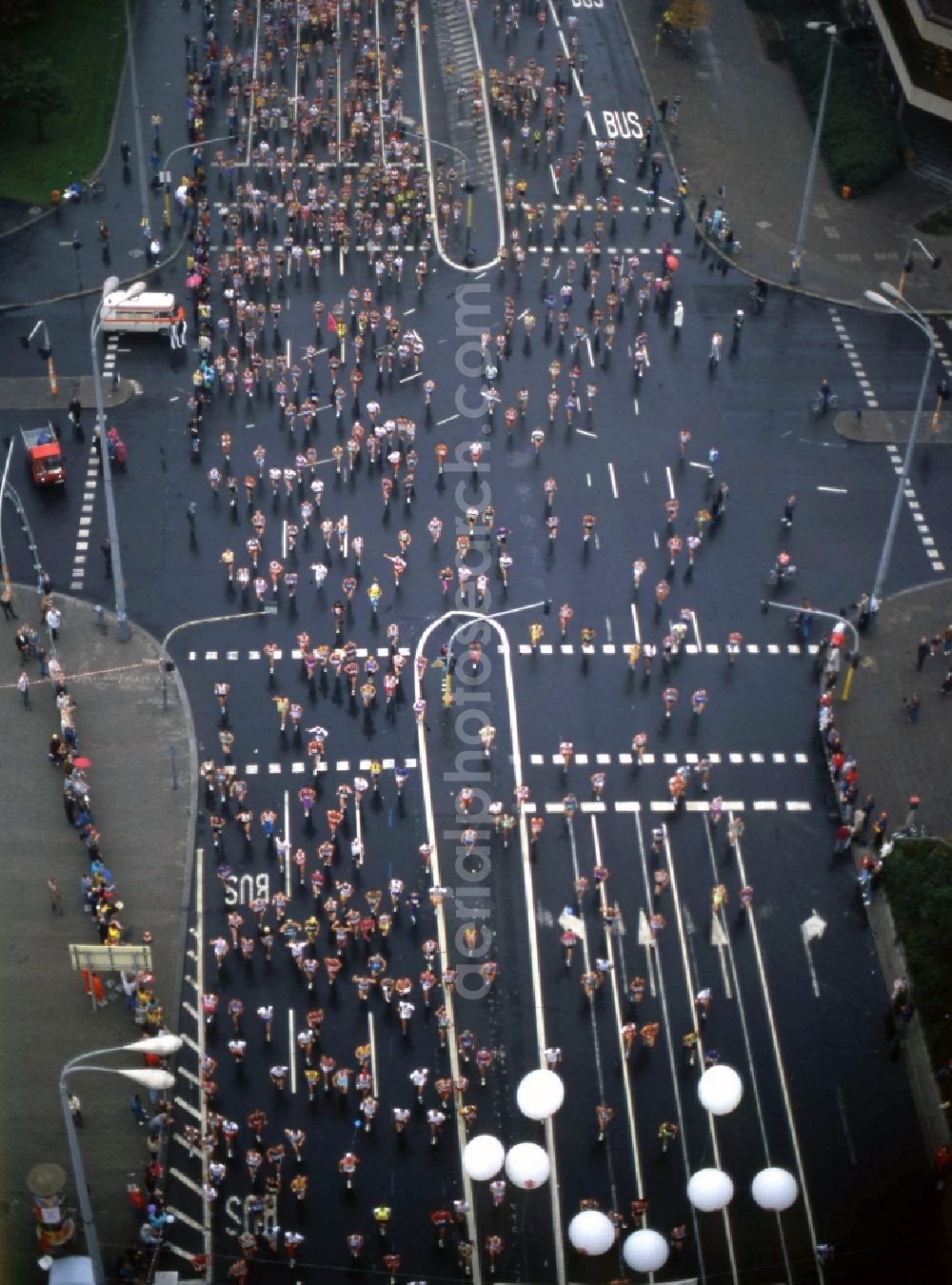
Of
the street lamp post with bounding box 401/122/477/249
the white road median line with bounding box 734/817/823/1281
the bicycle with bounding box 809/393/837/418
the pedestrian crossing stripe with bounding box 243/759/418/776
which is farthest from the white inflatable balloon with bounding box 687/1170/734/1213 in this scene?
the street lamp post with bounding box 401/122/477/249

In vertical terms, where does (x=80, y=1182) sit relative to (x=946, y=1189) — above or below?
above

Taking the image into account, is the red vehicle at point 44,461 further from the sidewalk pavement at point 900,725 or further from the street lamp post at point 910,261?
the street lamp post at point 910,261

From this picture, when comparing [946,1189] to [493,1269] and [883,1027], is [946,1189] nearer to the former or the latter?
[883,1027]

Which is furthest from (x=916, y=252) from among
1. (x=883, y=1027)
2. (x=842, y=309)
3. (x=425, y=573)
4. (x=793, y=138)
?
(x=883, y=1027)

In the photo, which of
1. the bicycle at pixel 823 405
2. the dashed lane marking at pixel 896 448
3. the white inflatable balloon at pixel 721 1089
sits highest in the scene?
the white inflatable balloon at pixel 721 1089

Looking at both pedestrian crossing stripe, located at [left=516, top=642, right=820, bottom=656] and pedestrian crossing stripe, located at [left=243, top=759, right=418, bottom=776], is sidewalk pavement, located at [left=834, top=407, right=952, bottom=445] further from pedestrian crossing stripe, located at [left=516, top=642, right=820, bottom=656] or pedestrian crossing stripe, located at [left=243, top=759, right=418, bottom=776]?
pedestrian crossing stripe, located at [left=243, top=759, right=418, bottom=776]

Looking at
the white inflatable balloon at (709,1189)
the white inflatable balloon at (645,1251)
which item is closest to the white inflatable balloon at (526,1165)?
the white inflatable balloon at (645,1251)
